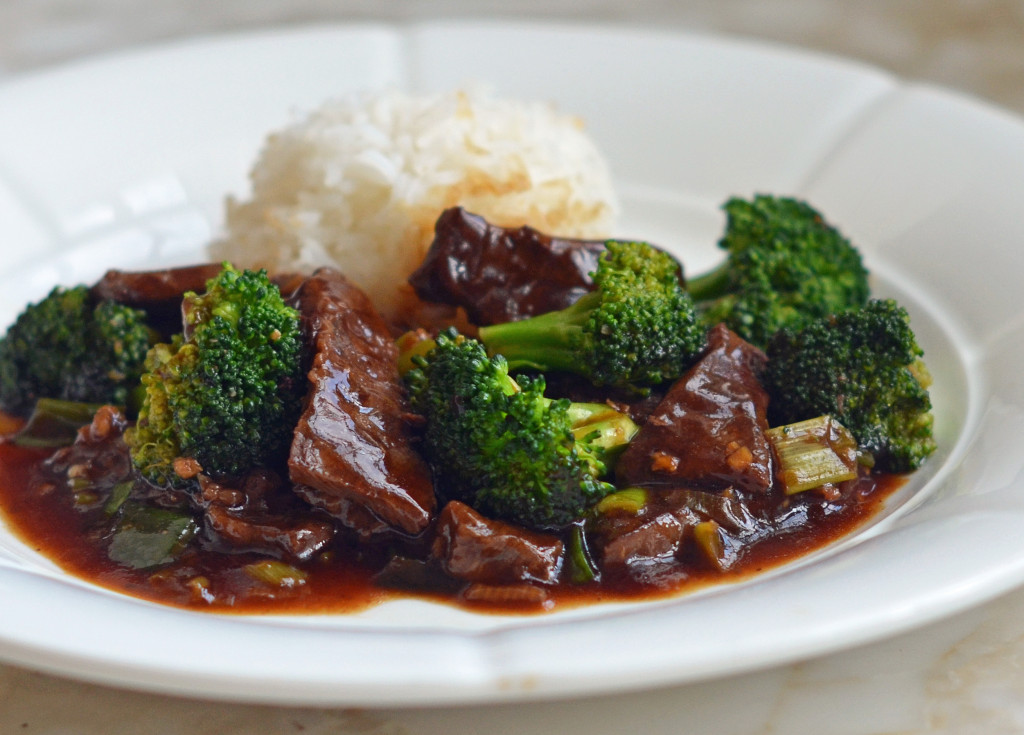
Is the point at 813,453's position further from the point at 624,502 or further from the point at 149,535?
the point at 149,535

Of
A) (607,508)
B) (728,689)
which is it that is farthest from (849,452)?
(728,689)

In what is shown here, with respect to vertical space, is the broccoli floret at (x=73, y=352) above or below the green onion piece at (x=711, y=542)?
below

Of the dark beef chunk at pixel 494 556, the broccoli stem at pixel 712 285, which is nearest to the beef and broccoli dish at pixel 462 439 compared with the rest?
the dark beef chunk at pixel 494 556

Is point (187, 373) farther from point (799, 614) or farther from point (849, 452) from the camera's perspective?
point (849, 452)

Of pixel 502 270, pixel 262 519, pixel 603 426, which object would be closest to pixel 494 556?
pixel 603 426

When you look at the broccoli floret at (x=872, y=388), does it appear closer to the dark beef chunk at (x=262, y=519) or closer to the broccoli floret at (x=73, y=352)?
the dark beef chunk at (x=262, y=519)

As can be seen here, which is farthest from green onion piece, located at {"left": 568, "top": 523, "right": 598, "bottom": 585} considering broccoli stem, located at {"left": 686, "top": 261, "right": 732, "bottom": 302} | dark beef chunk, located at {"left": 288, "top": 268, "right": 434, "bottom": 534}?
broccoli stem, located at {"left": 686, "top": 261, "right": 732, "bottom": 302}

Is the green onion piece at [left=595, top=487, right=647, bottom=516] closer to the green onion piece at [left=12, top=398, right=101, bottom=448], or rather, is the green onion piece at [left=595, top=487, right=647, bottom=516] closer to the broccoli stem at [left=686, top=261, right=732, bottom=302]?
the broccoli stem at [left=686, top=261, right=732, bottom=302]
